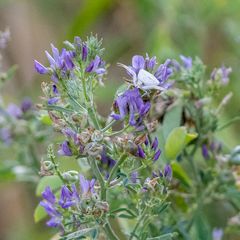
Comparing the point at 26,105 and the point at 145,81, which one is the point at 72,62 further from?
the point at 26,105

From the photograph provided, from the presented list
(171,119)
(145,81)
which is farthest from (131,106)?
(171,119)

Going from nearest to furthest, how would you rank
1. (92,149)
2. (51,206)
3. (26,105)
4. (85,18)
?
1. (92,149)
2. (51,206)
3. (26,105)
4. (85,18)

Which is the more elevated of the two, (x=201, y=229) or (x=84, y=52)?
(x=84, y=52)

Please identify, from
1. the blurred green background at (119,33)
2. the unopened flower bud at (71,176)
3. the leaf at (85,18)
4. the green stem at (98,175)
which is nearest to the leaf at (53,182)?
the unopened flower bud at (71,176)

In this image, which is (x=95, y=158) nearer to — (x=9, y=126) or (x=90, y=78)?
(x=90, y=78)

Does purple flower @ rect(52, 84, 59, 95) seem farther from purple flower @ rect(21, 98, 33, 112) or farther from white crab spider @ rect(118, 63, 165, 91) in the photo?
purple flower @ rect(21, 98, 33, 112)

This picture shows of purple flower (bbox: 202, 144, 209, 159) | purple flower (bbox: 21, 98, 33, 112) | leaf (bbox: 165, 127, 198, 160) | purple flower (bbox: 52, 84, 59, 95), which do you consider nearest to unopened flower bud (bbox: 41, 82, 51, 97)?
purple flower (bbox: 52, 84, 59, 95)
